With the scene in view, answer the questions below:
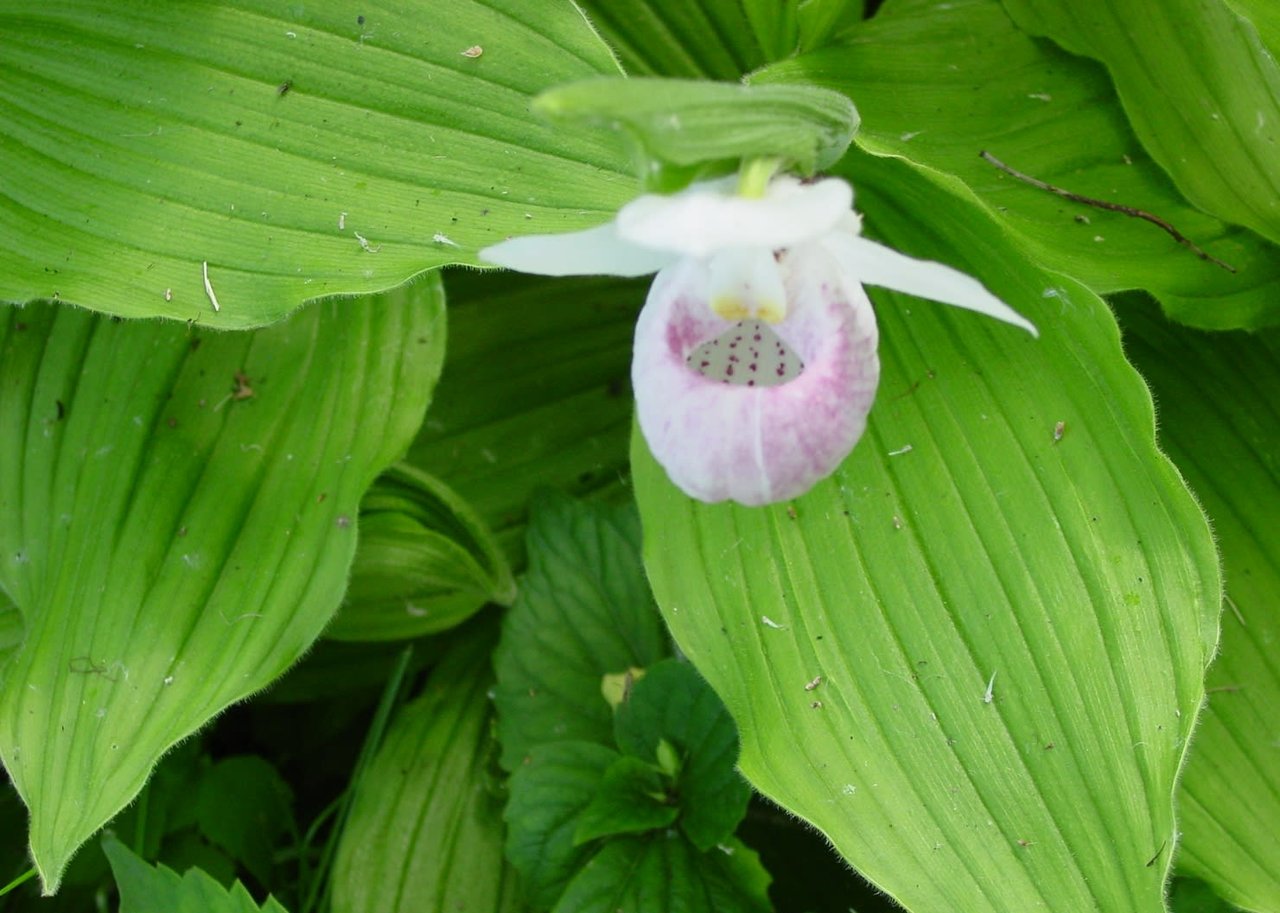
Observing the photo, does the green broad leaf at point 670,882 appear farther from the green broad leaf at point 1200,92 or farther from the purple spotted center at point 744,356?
the green broad leaf at point 1200,92

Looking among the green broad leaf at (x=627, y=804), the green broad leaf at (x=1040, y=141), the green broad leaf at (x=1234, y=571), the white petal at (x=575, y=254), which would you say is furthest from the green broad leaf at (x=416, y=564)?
the green broad leaf at (x=1234, y=571)

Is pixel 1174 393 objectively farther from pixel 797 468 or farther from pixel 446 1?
pixel 446 1

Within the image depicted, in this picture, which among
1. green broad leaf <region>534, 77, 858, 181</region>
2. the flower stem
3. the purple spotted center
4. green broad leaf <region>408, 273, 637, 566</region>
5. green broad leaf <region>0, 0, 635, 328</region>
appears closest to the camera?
green broad leaf <region>534, 77, 858, 181</region>

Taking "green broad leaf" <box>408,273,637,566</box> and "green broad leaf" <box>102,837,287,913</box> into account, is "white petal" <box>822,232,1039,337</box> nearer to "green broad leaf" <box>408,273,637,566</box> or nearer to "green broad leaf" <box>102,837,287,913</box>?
"green broad leaf" <box>408,273,637,566</box>

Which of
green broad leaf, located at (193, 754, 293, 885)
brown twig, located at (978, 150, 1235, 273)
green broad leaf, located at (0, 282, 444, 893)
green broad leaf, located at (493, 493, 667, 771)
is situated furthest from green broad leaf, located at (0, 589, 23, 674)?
brown twig, located at (978, 150, 1235, 273)

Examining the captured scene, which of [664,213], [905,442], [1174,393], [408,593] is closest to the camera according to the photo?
[664,213]

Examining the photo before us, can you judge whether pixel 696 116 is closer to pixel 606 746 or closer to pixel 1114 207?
pixel 1114 207

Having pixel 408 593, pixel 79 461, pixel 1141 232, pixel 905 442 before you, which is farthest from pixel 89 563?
pixel 1141 232
